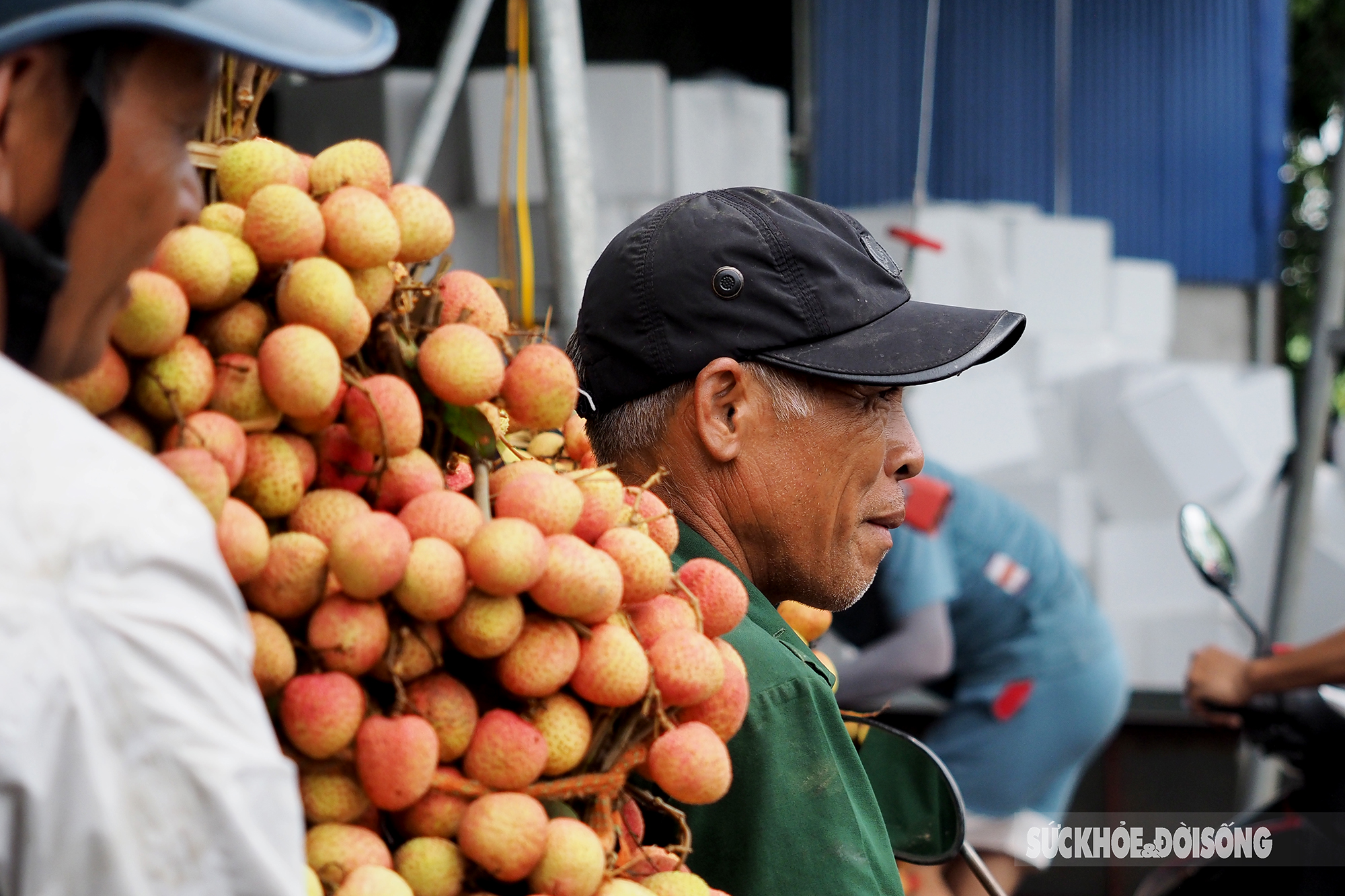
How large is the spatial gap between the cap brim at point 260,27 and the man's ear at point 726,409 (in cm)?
77

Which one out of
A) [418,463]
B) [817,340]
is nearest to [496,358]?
[418,463]

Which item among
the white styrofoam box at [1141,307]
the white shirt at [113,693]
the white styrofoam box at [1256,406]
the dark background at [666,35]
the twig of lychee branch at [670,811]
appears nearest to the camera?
the white shirt at [113,693]

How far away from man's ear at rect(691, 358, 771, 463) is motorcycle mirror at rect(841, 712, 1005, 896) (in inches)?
14.4

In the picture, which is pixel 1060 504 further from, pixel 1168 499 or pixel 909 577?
pixel 909 577

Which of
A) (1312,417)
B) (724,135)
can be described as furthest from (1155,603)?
(724,135)

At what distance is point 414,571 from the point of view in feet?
3.27

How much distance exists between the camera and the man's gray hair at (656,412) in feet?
5.51

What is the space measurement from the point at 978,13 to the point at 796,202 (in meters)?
7.79

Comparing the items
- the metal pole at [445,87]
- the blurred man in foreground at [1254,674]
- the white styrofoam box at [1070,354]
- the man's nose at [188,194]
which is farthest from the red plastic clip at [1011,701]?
the white styrofoam box at [1070,354]

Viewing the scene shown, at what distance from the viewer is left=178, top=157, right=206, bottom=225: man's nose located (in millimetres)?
936

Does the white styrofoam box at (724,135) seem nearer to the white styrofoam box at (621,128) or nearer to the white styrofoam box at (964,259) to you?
the white styrofoam box at (621,128)

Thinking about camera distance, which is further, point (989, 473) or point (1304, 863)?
point (989, 473)

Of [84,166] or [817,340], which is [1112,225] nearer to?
[817,340]

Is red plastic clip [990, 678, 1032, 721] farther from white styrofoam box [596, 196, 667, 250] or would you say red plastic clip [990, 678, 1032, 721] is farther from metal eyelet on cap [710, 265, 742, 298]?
metal eyelet on cap [710, 265, 742, 298]
